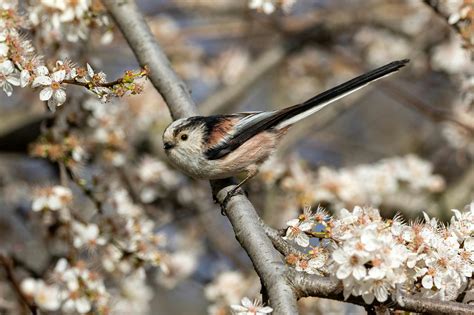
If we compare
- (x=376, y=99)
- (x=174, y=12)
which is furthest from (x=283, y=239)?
(x=376, y=99)

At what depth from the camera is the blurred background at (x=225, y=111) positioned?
3398 mm

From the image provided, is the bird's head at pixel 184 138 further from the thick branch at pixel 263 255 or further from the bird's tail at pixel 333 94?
the thick branch at pixel 263 255

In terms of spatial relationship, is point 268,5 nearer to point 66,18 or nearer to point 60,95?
point 66,18

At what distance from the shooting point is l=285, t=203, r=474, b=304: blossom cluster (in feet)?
5.97

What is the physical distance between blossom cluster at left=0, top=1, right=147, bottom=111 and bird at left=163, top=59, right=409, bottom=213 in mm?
734

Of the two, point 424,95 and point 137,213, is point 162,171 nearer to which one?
point 137,213

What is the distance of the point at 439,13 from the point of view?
309 cm

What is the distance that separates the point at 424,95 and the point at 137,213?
176 inches

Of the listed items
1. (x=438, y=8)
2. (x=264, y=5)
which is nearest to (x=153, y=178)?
(x=264, y=5)

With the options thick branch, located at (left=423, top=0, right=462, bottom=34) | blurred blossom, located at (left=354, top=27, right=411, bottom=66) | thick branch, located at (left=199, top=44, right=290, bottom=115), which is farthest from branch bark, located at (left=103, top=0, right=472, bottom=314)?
blurred blossom, located at (left=354, top=27, right=411, bottom=66)

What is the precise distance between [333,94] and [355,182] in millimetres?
1635

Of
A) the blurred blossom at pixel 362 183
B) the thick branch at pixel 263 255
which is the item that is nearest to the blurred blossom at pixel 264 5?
the thick branch at pixel 263 255

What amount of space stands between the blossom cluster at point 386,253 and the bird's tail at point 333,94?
24.2 inches

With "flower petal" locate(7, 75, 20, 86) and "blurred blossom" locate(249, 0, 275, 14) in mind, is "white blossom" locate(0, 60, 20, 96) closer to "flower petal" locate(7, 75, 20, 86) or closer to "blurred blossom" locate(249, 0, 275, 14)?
"flower petal" locate(7, 75, 20, 86)
